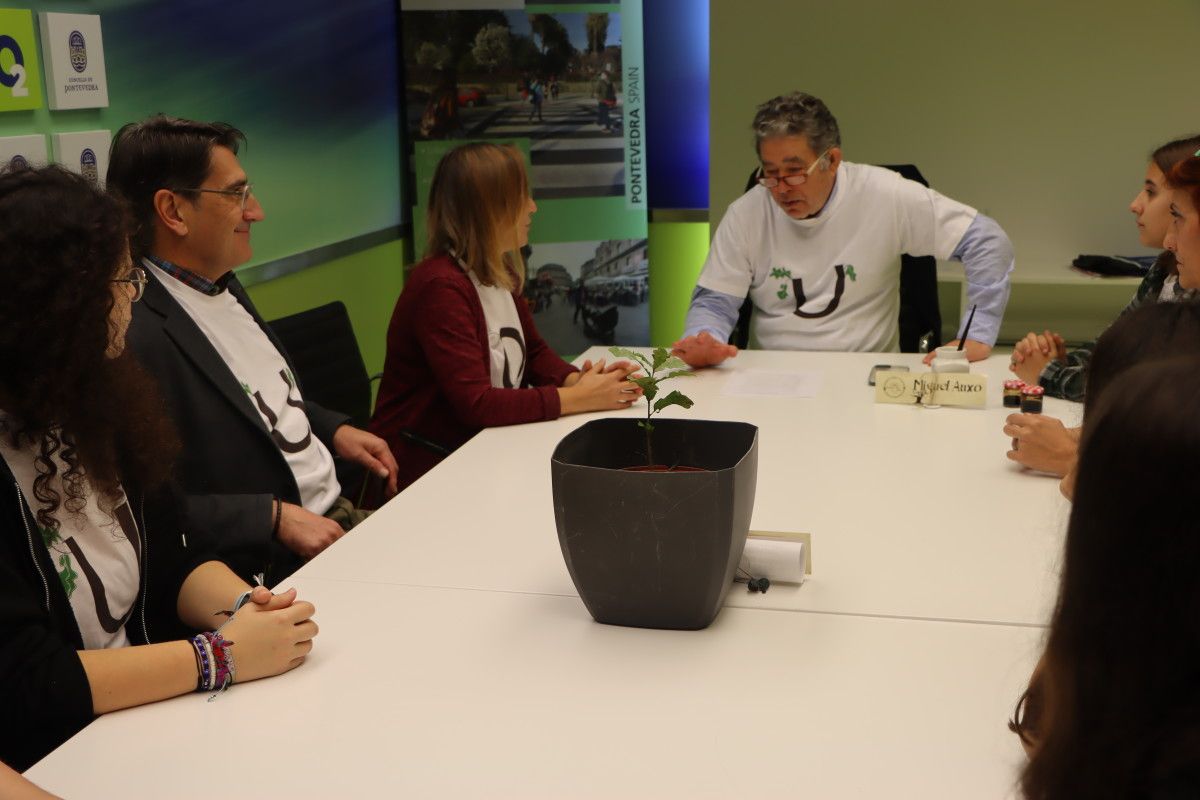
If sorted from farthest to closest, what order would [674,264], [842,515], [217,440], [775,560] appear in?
[674,264]
[217,440]
[842,515]
[775,560]

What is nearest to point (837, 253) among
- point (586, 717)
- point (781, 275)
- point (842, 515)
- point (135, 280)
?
point (781, 275)

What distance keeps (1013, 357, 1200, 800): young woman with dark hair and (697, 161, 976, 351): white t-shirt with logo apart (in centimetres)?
274

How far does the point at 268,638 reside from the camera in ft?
4.66

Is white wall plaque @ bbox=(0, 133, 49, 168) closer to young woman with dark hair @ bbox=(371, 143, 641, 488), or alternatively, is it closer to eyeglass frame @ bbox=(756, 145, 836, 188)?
young woman with dark hair @ bbox=(371, 143, 641, 488)

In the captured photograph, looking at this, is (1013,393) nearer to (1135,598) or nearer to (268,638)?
(268,638)

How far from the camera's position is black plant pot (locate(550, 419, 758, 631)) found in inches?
57.4

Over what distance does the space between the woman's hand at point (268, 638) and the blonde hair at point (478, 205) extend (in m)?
1.47

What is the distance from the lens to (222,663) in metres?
1.40

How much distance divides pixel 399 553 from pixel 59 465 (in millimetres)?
524

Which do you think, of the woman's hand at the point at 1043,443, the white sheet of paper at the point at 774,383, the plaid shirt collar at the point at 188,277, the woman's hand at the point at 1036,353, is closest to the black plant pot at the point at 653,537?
the woman's hand at the point at 1043,443

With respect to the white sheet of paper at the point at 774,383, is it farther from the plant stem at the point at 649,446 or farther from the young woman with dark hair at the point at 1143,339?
the young woman with dark hair at the point at 1143,339

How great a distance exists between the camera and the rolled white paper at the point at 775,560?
1.65 m

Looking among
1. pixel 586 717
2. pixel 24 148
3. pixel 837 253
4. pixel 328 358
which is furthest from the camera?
pixel 837 253

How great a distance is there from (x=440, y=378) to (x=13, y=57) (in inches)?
46.2
